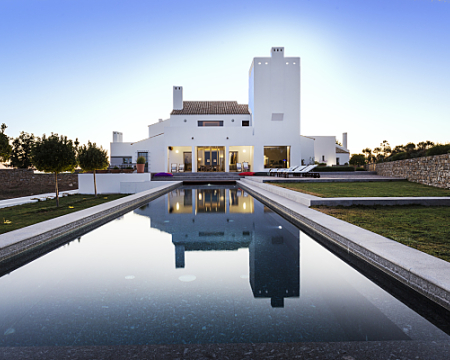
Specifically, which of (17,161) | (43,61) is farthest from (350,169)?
(17,161)

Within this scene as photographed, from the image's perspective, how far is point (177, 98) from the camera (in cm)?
2855

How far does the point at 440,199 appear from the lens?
6.70m

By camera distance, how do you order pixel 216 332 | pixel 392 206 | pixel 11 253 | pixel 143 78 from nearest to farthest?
1. pixel 216 332
2. pixel 11 253
3. pixel 392 206
4. pixel 143 78

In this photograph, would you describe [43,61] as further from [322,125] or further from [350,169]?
[322,125]

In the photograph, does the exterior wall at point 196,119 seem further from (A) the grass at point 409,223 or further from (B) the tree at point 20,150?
(B) the tree at point 20,150

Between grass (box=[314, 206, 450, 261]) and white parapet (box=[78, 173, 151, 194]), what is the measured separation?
566 inches

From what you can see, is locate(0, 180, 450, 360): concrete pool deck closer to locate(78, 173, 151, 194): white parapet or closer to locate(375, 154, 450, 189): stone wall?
locate(375, 154, 450, 189): stone wall

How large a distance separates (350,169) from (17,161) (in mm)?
48936

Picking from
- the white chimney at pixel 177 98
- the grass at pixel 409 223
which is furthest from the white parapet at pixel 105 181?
the grass at pixel 409 223

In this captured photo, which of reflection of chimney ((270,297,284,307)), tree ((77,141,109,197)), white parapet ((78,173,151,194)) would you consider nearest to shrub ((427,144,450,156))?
reflection of chimney ((270,297,284,307))

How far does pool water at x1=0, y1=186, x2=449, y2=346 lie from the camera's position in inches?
71.0

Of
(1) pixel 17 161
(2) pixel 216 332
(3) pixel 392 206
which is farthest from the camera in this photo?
(1) pixel 17 161

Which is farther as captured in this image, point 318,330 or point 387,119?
point 387,119

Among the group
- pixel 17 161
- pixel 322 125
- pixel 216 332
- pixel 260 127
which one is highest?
pixel 322 125
